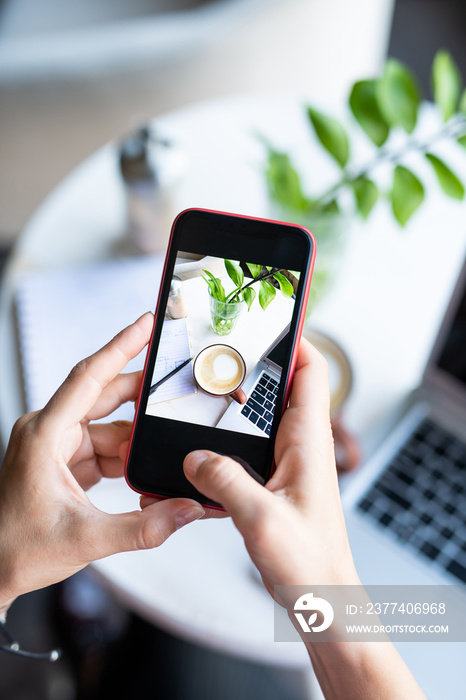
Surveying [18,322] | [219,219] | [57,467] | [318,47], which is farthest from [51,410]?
[318,47]

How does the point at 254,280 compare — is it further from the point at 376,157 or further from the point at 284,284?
the point at 376,157

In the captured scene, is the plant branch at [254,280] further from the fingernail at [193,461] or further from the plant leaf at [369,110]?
the plant leaf at [369,110]

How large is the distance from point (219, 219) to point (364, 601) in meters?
0.27

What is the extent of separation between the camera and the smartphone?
0.34 metres

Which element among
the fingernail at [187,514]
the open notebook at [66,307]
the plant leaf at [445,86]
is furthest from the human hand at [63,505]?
the plant leaf at [445,86]

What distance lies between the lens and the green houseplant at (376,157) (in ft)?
1.66

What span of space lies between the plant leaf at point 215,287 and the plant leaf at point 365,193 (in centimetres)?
26

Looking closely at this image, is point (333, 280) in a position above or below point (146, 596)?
above

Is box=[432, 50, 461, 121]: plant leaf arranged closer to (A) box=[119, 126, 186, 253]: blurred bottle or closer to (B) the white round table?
(B) the white round table

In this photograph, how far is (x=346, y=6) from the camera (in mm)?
1139

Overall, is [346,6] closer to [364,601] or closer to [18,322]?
[18,322]

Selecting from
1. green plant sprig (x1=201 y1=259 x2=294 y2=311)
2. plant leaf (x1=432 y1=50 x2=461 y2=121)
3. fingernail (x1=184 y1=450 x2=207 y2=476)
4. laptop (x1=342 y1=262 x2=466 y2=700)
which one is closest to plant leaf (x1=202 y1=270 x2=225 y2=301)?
green plant sprig (x1=201 y1=259 x2=294 y2=311)

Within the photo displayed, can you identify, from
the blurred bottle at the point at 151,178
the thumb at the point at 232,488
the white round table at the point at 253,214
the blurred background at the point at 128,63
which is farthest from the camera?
the blurred background at the point at 128,63

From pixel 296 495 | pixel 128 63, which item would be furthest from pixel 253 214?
pixel 128 63
